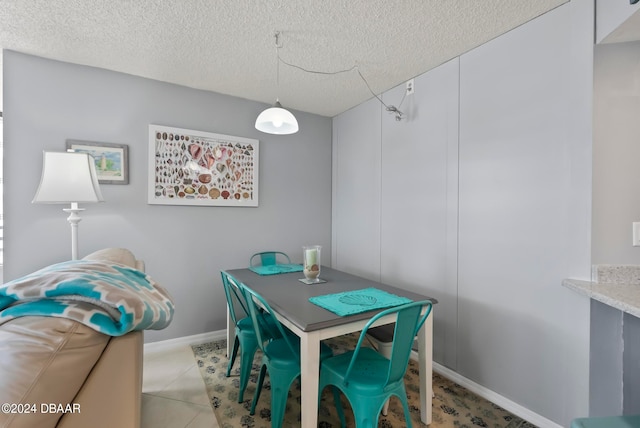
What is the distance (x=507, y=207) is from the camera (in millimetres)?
1908

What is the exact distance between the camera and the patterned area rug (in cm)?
173

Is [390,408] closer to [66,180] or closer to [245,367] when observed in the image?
[245,367]

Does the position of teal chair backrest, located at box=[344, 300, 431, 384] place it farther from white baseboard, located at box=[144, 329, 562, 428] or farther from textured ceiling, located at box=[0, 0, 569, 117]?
textured ceiling, located at box=[0, 0, 569, 117]

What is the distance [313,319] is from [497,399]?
146 centimetres

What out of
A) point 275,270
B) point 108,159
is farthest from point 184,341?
point 108,159

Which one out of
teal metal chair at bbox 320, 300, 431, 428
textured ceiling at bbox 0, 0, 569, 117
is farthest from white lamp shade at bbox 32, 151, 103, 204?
teal metal chair at bbox 320, 300, 431, 428

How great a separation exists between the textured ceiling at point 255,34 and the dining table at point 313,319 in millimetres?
1674

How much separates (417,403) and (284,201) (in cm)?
224

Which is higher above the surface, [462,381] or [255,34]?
[255,34]

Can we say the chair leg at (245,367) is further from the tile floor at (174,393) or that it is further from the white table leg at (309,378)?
the white table leg at (309,378)

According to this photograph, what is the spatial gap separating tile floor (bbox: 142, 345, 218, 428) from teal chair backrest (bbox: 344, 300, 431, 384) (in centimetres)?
107

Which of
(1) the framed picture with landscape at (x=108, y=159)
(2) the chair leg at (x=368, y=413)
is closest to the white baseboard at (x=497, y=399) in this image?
(2) the chair leg at (x=368, y=413)

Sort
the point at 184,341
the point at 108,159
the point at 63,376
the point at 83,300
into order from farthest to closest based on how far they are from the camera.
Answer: the point at 184,341
the point at 108,159
the point at 83,300
the point at 63,376

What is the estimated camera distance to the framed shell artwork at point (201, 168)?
2682mm
